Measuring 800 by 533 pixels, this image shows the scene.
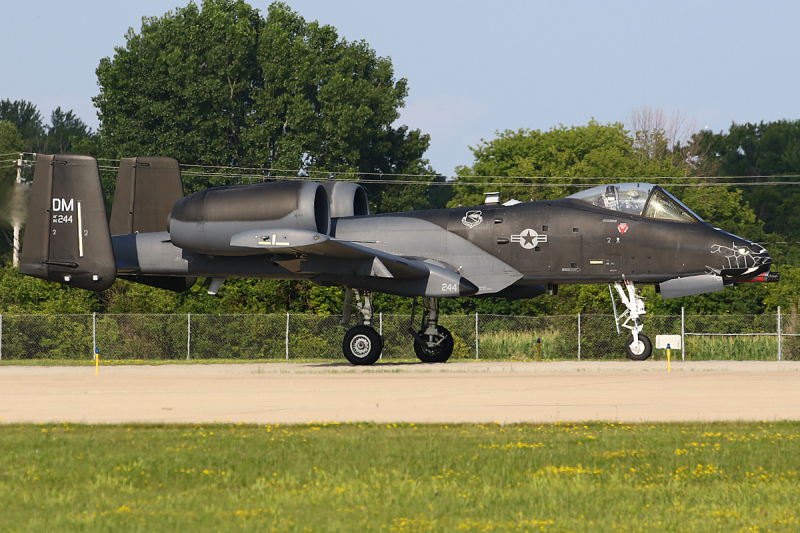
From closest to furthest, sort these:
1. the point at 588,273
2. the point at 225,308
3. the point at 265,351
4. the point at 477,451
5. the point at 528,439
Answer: the point at 477,451, the point at 528,439, the point at 588,273, the point at 265,351, the point at 225,308

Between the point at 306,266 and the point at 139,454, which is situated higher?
the point at 306,266

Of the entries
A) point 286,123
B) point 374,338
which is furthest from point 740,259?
point 286,123

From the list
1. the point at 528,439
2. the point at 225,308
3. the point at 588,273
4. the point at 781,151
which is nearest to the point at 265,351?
the point at 225,308

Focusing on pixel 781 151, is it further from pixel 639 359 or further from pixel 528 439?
pixel 528 439

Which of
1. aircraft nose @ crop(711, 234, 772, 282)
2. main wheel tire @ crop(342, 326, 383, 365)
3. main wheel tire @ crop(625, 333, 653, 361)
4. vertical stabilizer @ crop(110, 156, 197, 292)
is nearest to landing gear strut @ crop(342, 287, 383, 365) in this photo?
main wheel tire @ crop(342, 326, 383, 365)

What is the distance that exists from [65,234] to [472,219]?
9879 millimetres

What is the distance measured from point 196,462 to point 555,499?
11.2ft

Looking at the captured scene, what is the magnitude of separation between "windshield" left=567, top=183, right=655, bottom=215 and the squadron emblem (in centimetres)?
264

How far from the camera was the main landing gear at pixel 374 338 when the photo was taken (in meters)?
21.5

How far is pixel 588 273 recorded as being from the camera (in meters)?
21.6

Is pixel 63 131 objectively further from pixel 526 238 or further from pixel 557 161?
pixel 526 238

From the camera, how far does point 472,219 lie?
73.0ft

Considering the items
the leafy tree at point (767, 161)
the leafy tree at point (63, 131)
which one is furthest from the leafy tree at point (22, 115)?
the leafy tree at point (767, 161)

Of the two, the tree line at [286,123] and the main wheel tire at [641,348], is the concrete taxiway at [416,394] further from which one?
the tree line at [286,123]
